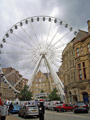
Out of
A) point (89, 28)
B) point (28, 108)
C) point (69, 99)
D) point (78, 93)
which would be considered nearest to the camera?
point (28, 108)

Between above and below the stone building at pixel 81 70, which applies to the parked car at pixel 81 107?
below

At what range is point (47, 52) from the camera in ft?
139

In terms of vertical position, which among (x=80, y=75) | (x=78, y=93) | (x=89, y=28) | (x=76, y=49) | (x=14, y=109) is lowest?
(x=14, y=109)

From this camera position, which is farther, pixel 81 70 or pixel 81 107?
pixel 81 70

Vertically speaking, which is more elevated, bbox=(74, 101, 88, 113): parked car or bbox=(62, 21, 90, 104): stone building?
bbox=(62, 21, 90, 104): stone building

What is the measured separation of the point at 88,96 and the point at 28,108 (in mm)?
15443

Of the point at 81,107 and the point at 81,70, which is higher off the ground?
the point at 81,70

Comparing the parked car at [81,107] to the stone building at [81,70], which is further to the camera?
the stone building at [81,70]

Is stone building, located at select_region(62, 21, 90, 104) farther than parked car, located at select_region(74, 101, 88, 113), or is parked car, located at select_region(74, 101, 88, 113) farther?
stone building, located at select_region(62, 21, 90, 104)

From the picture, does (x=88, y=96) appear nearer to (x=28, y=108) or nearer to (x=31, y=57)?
(x=28, y=108)

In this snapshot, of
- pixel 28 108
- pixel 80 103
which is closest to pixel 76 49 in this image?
pixel 80 103

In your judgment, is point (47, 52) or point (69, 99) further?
point (47, 52)

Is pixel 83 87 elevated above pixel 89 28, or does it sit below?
below

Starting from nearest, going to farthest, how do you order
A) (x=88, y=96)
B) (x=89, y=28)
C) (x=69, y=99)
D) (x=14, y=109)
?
(x=14, y=109), (x=88, y=96), (x=89, y=28), (x=69, y=99)
